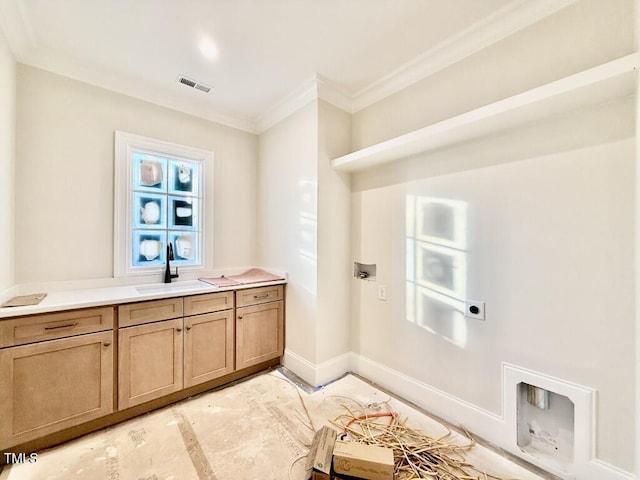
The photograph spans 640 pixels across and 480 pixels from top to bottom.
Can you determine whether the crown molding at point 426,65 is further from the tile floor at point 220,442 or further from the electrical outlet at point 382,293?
the tile floor at point 220,442

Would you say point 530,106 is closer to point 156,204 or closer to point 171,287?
point 171,287

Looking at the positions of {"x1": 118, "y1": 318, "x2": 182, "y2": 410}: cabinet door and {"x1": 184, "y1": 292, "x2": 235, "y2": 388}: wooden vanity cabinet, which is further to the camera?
{"x1": 184, "y1": 292, "x2": 235, "y2": 388}: wooden vanity cabinet

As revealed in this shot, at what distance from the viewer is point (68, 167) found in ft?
7.22

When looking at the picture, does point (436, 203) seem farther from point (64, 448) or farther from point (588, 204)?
point (64, 448)

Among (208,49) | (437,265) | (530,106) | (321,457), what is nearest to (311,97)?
(208,49)

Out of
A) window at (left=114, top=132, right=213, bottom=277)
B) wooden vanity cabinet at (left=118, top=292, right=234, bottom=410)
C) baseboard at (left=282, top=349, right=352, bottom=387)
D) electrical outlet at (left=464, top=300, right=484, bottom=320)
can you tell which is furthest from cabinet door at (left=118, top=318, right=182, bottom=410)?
electrical outlet at (left=464, top=300, right=484, bottom=320)

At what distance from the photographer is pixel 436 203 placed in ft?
6.91

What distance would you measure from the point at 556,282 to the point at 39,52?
3.86 metres

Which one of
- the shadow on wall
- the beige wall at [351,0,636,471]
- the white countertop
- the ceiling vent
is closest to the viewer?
the beige wall at [351,0,636,471]

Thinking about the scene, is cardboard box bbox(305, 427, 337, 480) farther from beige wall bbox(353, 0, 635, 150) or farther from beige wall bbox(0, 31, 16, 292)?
beige wall bbox(353, 0, 635, 150)

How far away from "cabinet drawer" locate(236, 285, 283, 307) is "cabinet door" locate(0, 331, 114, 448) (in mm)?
985

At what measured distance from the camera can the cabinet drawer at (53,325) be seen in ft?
5.21

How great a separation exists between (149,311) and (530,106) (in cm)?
280

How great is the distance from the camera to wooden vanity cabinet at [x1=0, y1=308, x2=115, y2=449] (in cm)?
159
